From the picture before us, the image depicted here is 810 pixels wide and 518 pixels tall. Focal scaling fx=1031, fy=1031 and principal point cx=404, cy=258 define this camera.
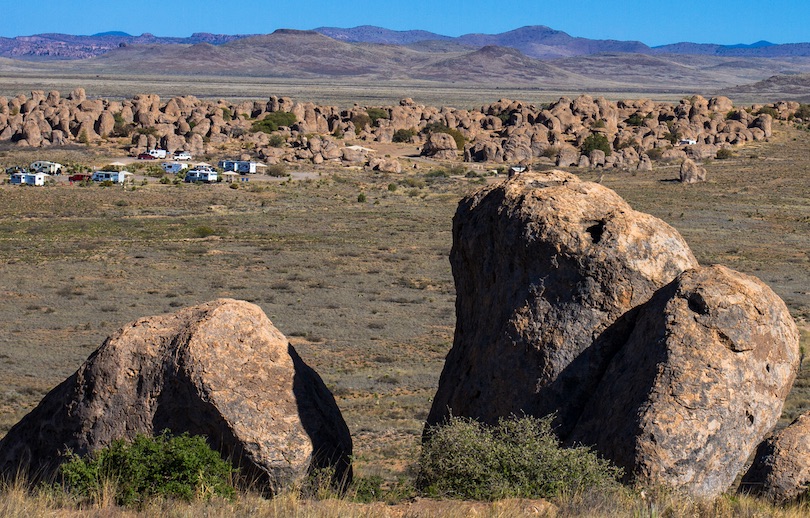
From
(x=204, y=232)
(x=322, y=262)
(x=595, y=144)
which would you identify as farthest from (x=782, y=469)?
(x=595, y=144)

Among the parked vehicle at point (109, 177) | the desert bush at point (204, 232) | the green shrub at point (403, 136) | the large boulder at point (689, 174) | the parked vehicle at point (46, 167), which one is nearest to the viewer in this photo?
the desert bush at point (204, 232)

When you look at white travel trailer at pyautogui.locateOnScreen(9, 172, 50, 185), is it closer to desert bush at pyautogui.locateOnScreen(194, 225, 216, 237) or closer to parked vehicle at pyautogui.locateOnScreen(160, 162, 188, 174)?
parked vehicle at pyautogui.locateOnScreen(160, 162, 188, 174)

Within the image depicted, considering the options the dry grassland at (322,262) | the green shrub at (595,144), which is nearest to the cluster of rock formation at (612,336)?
the dry grassland at (322,262)

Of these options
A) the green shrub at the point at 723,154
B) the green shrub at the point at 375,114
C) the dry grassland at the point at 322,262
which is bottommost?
the dry grassland at the point at 322,262

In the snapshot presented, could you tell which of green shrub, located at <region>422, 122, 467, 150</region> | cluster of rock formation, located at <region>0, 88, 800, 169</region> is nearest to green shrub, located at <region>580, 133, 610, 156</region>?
cluster of rock formation, located at <region>0, 88, 800, 169</region>

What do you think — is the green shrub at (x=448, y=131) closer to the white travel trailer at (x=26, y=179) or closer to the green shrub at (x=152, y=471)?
the white travel trailer at (x=26, y=179)

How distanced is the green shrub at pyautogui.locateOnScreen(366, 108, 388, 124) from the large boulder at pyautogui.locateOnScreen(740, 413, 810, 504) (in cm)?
9474

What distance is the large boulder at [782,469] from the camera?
10.3 m

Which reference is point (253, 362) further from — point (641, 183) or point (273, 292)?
point (641, 183)

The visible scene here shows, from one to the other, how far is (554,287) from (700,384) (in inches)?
74.2

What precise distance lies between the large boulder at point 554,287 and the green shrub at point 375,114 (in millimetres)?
93964

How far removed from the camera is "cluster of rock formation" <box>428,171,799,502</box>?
9.09 metres

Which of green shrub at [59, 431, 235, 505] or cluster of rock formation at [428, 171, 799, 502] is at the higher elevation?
cluster of rock formation at [428, 171, 799, 502]

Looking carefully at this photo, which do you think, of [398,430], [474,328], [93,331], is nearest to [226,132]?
[93,331]
